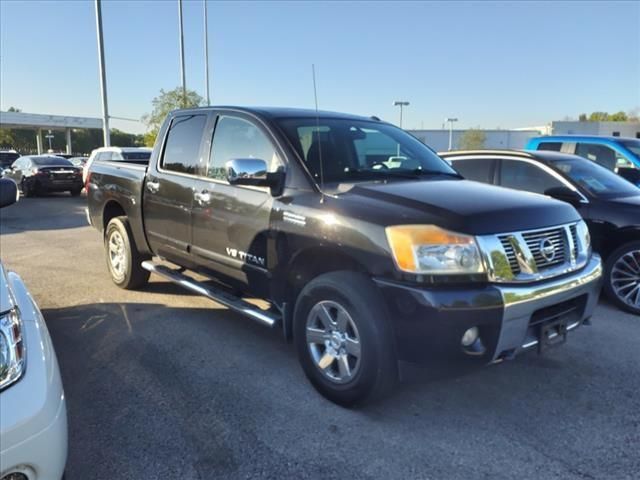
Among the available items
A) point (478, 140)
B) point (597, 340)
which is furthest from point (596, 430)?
point (478, 140)

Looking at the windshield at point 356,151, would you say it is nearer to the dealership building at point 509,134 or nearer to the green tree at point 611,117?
the dealership building at point 509,134

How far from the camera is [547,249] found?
3.05 metres

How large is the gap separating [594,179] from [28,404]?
230 inches

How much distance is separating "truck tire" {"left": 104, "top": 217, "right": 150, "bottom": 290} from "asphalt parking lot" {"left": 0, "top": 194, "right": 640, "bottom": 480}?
86 cm

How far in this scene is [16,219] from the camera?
12.0m

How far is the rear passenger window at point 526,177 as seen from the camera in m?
5.91

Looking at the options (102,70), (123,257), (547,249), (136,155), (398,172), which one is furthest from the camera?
(102,70)

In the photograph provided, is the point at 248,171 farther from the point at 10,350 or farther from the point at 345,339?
the point at 10,350

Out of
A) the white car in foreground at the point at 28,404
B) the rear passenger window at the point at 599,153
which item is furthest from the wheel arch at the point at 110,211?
the rear passenger window at the point at 599,153

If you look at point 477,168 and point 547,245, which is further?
point 477,168

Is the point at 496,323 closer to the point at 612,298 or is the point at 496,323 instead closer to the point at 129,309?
the point at 612,298

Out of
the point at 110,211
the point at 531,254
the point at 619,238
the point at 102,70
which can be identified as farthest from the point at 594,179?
the point at 102,70

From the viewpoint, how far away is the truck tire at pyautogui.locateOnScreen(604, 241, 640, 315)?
514 centimetres

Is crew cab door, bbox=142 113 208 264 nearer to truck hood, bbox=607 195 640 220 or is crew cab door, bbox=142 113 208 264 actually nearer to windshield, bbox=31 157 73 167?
truck hood, bbox=607 195 640 220
